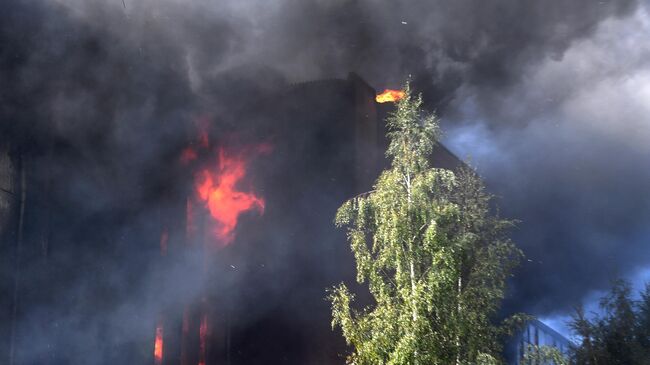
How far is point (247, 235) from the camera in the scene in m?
17.3

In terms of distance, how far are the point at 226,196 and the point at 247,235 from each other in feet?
5.46

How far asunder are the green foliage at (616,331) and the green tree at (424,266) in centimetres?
659

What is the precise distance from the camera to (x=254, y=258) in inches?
667

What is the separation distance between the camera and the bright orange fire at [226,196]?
1723cm

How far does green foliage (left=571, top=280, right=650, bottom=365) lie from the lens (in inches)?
531

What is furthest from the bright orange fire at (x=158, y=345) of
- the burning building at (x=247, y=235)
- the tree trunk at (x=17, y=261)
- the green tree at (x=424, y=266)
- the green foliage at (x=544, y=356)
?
the green foliage at (x=544, y=356)

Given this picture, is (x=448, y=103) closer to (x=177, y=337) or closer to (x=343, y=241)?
(x=343, y=241)

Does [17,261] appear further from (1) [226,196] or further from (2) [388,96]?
(2) [388,96]

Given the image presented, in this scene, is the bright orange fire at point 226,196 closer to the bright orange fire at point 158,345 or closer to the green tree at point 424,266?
the bright orange fire at point 158,345

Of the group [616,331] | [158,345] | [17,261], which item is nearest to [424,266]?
[616,331]

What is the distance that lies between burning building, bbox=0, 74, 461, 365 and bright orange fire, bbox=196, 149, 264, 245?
4cm

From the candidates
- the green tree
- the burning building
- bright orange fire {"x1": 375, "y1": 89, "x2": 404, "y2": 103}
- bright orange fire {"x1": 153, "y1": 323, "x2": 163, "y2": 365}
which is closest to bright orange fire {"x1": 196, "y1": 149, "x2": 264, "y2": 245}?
the burning building

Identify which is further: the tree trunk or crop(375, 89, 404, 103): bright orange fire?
crop(375, 89, 404, 103): bright orange fire

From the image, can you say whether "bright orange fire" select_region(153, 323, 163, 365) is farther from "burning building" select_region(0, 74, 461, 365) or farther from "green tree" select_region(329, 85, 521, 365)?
"green tree" select_region(329, 85, 521, 365)
